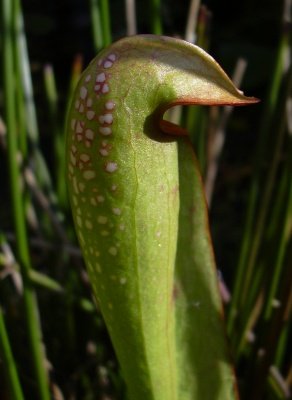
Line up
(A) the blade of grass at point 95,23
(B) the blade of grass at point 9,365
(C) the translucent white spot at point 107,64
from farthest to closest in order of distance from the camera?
1. (A) the blade of grass at point 95,23
2. (B) the blade of grass at point 9,365
3. (C) the translucent white spot at point 107,64

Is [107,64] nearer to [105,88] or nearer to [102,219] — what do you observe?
[105,88]

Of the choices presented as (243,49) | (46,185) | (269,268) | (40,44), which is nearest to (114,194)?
(269,268)

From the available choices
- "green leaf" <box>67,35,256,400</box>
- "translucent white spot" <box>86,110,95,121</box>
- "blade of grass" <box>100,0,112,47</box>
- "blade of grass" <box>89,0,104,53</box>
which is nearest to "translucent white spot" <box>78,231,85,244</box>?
"green leaf" <box>67,35,256,400</box>

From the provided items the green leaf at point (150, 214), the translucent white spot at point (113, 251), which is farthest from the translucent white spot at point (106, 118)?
the translucent white spot at point (113, 251)

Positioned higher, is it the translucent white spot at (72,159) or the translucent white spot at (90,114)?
the translucent white spot at (90,114)

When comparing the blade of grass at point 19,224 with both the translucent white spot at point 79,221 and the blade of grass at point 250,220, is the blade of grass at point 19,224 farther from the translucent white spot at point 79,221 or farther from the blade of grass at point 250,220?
the blade of grass at point 250,220

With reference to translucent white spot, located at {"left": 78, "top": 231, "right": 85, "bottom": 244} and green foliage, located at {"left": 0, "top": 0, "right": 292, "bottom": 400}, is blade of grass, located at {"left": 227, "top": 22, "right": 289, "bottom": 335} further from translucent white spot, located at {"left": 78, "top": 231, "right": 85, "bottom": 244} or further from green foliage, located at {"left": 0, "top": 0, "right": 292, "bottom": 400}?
translucent white spot, located at {"left": 78, "top": 231, "right": 85, "bottom": 244}
